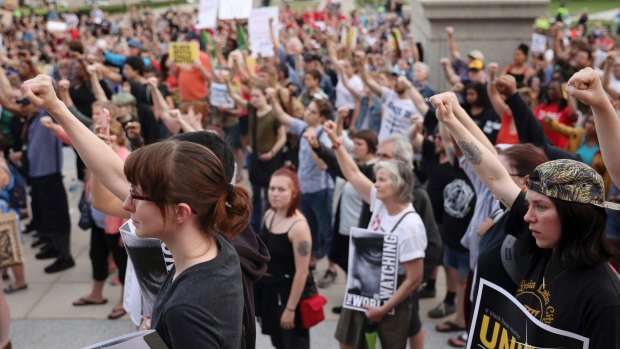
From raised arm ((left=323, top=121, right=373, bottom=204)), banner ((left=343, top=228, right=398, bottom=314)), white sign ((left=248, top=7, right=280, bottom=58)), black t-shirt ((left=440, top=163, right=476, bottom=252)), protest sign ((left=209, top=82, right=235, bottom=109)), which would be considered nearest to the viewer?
banner ((left=343, top=228, right=398, bottom=314))

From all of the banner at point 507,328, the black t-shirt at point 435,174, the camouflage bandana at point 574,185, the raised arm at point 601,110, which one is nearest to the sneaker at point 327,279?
the black t-shirt at point 435,174

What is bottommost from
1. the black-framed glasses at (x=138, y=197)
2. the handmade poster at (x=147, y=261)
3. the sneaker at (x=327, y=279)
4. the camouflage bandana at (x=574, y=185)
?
the sneaker at (x=327, y=279)

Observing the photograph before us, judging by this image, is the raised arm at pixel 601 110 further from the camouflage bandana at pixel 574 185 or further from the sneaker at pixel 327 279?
the sneaker at pixel 327 279

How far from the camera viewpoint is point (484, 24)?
9.52 meters

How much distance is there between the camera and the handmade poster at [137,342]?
5.65 feet

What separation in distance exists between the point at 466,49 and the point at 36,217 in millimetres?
6098

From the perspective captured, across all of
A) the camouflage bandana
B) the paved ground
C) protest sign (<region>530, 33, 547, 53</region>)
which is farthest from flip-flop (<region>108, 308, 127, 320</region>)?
protest sign (<region>530, 33, 547, 53</region>)

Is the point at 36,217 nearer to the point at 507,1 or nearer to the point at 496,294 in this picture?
the point at 496,294

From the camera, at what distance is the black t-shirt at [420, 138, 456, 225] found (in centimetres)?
539

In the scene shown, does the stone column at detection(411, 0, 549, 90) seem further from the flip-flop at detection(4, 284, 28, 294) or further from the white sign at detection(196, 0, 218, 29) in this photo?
the flip-flop at detection(4, 284, 28, 294)

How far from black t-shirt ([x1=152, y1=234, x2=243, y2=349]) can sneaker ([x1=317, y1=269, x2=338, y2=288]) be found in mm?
4266

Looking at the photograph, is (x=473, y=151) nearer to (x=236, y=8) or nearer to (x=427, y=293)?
(x=427, y=293)

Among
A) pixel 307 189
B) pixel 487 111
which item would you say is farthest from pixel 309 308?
pixel 487 111

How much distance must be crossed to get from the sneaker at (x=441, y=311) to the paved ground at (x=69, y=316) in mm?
66
